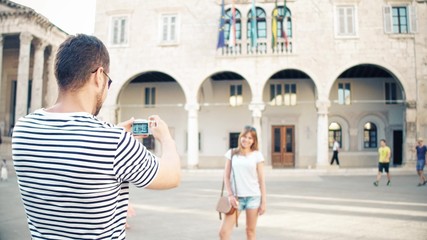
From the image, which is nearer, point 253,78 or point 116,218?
point 116,218

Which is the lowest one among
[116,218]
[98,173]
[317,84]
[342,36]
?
[116,218]

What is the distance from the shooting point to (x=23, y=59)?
70.5 feet

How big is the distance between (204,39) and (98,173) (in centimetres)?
1818

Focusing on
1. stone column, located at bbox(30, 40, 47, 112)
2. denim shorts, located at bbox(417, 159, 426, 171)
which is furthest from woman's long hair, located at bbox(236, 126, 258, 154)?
stone column, located at bbox(30, 40, 47, 112)

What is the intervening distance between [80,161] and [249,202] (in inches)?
125

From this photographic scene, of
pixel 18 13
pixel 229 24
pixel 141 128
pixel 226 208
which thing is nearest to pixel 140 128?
pixel 141 128

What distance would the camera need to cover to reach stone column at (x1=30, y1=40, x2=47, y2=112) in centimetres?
2223

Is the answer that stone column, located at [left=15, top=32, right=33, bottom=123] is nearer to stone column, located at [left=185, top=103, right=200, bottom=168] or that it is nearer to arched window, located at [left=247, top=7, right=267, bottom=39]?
stone column, located at [left=185, top=103, right=200, bottom=168]

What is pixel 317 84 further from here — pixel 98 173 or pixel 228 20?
pixel 98 173

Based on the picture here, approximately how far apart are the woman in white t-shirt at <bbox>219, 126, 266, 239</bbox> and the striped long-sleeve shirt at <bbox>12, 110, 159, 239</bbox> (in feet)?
9.44

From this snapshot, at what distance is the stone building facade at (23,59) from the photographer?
21.5 m

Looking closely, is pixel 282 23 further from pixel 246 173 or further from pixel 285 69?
pixel 246 173

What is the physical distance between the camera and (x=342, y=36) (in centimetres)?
1781

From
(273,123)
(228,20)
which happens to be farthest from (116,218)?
(273,123)
